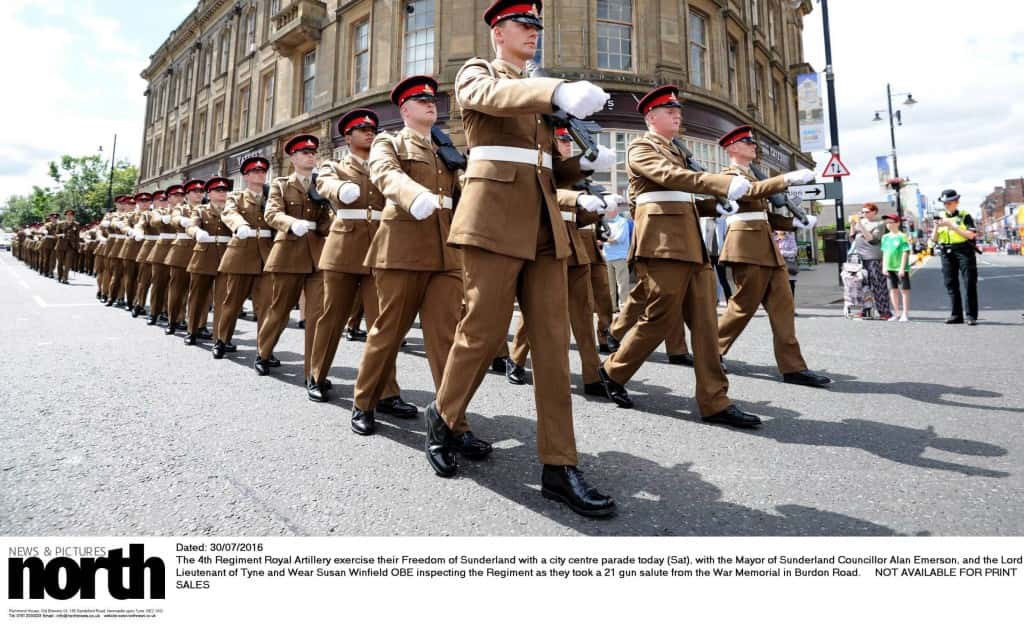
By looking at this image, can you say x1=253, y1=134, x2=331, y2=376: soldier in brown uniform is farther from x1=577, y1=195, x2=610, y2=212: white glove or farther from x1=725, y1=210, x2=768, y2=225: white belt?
x1=725, y1=210, x2=768, y2=225: white belt

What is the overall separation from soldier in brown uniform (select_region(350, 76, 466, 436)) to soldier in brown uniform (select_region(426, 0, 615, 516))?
2.62 ft

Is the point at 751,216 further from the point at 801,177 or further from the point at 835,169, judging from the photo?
the point at 835,169

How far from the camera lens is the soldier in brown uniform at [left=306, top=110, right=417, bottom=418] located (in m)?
3.74

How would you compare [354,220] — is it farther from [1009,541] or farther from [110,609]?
[1009,541]

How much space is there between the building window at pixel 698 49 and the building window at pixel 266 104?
16537 millimetres

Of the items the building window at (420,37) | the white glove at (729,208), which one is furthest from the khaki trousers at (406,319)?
the building window at (420,37)

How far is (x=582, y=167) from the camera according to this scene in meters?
2.33

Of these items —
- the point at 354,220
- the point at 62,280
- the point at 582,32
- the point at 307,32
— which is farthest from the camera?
the point at 307,32

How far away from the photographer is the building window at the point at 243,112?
25.8m

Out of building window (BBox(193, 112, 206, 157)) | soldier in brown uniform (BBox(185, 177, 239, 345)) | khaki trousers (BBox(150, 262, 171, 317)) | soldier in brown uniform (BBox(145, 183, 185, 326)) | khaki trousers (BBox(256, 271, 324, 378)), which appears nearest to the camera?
khaki trousers (BBox(256, 271, 324, 378))

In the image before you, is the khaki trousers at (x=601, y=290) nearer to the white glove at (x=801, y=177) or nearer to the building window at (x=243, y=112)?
the white glove at (x=801, y=177)

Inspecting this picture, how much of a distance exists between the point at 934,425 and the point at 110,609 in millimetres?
3865

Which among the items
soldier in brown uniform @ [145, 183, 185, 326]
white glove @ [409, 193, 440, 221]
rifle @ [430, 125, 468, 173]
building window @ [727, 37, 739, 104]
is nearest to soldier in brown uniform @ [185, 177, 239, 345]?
soldier in brown uniform @ [145, 183, 185, 326]

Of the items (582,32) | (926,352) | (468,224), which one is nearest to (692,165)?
(468,224)
